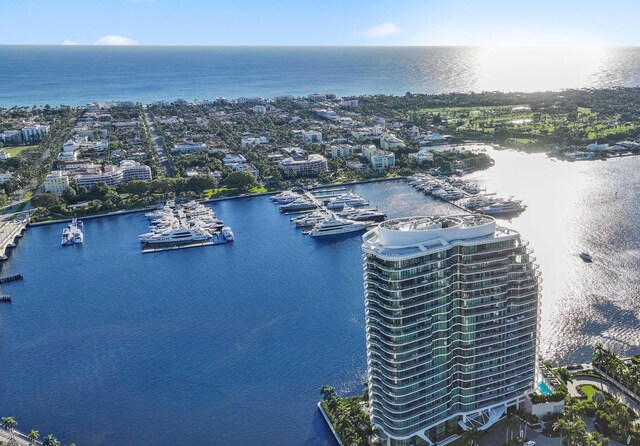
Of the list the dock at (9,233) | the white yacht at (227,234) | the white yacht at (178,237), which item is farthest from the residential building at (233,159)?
the dock at (9,233)

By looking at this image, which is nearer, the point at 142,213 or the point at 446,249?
the point at 446,249

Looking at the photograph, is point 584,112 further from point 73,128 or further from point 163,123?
point 73,128

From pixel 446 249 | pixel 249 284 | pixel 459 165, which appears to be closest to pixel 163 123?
pixel 459 165

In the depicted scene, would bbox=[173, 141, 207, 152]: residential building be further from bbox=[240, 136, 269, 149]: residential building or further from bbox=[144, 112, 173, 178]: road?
bbox=[240, 136, 269, 149]: residential building

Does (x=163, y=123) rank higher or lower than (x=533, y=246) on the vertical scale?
higher

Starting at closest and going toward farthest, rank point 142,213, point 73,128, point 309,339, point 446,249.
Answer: point 446,249
point 309,339
point 142,213
point 73,128

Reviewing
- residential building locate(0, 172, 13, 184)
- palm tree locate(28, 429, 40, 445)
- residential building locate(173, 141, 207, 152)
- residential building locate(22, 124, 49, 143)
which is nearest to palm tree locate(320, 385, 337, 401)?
palm tree locate(28, 429, 40, 445)

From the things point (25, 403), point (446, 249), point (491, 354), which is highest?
point (446, 249)
